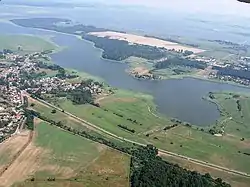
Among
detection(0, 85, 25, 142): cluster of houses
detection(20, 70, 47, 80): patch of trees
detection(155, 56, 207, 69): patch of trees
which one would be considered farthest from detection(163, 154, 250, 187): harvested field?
detection(155, 56, 207, 69): patch of trees

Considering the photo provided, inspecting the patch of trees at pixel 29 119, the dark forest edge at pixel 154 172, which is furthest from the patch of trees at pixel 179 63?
the dark forest edge at pixel 154 172

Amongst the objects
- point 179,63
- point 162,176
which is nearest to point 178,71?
point 179,63

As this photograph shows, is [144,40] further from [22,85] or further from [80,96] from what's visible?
[80,96]

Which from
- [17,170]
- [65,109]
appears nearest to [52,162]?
[17,170]

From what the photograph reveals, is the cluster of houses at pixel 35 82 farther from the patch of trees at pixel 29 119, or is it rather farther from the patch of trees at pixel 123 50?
the patch of trees at pixel 123 50

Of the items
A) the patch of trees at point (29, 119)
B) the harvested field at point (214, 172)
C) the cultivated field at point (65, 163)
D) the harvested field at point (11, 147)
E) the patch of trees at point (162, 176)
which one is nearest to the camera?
the patch of trees at point (162, 176)

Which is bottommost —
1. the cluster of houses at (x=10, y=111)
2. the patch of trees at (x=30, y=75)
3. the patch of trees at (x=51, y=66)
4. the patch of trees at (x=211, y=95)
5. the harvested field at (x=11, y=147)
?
the patch of trees at (x=30, y=75)

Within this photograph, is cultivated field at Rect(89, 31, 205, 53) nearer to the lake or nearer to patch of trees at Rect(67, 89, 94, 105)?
the lake
